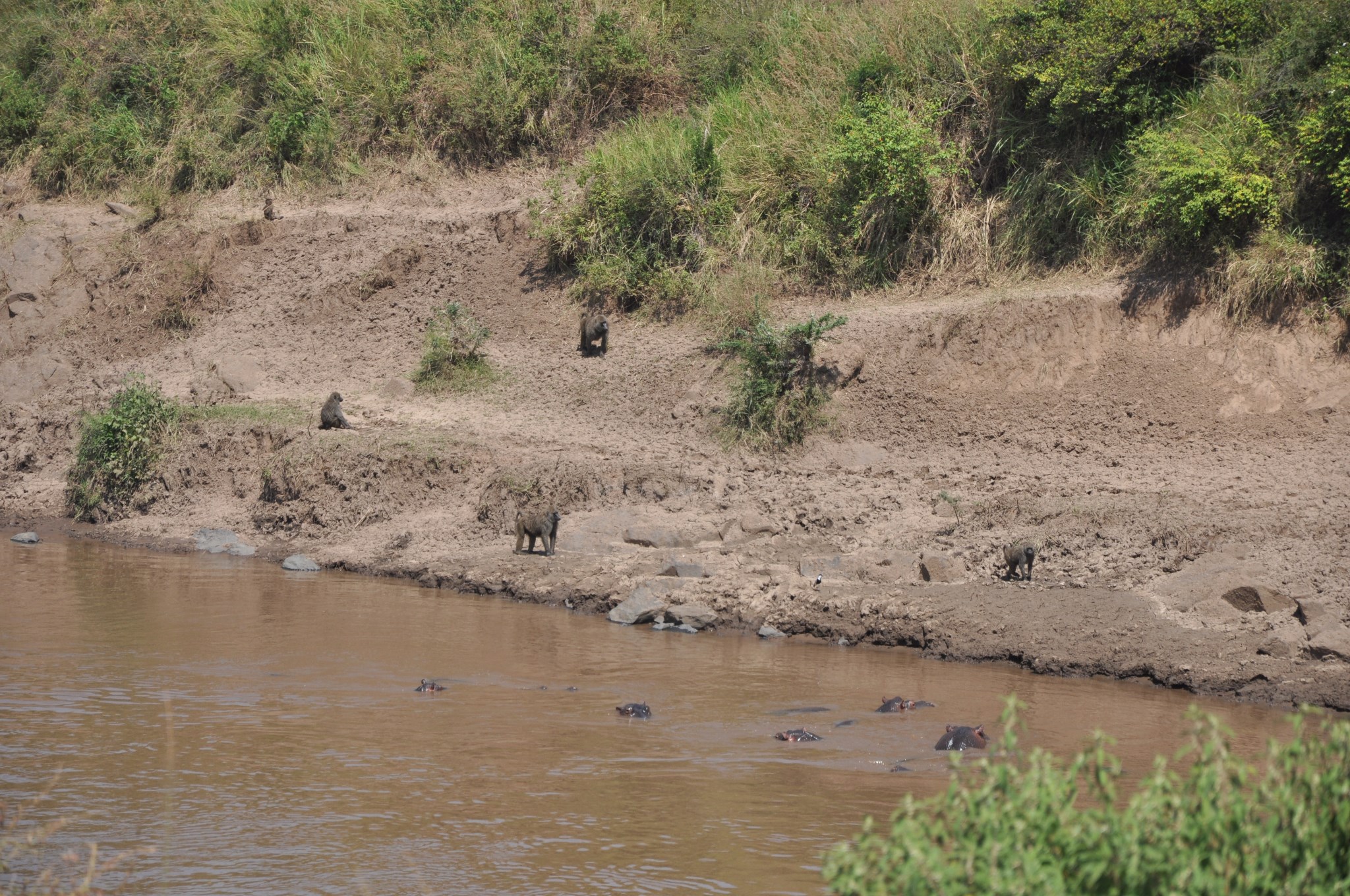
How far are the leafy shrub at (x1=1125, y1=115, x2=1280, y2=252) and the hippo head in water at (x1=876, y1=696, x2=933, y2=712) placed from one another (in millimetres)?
6119

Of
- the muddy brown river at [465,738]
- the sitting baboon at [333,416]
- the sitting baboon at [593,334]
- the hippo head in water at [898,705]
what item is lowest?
the muddy brown river at [465,738]

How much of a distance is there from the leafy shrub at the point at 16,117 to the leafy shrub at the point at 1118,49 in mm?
15241

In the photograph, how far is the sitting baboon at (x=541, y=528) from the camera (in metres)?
10.4

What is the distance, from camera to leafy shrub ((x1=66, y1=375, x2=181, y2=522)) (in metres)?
13.0

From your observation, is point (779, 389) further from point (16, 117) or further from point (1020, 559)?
point (16, 117)

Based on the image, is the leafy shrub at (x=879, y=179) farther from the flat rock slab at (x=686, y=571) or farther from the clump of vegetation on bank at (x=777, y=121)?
the flat rock slab at (x=686, y=571)

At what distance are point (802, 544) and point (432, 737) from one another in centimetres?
407

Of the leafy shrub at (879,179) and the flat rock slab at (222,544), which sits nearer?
the flat rock slab at (222,544)

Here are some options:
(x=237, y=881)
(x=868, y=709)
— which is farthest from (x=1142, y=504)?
(x=237, y=881)

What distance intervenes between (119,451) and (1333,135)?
38.6 feet

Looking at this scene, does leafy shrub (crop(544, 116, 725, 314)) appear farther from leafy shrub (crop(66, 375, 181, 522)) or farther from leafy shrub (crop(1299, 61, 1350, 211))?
leafy shrub (crop(1299, 61, 1350, 211))

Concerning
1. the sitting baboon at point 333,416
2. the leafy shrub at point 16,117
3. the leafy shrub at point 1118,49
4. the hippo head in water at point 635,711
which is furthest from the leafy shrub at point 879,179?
the leafy shrub at point 16,117

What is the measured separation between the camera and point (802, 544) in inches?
397

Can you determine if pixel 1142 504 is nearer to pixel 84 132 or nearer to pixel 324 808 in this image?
pixel 324 808
